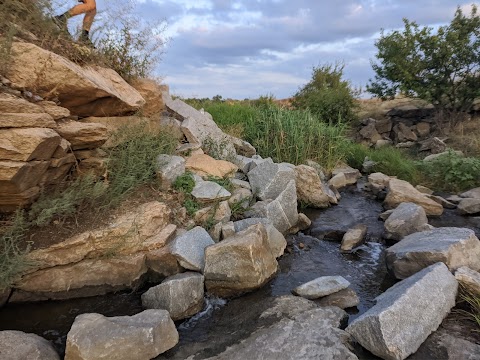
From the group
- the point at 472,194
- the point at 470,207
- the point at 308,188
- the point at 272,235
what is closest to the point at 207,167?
the point at 272,235

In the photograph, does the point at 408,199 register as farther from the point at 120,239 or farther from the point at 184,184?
the point at 120,239

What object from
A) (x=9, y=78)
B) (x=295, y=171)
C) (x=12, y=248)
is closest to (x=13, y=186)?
(x=12, y=248)

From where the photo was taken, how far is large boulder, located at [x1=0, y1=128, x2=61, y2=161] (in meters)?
3.60

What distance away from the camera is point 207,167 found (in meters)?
6.55

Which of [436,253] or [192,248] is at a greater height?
[436,253]

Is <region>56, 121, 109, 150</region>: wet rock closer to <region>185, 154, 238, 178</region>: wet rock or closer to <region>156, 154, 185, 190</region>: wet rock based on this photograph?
<region>156, 154, 185, 190</region>: wet rock

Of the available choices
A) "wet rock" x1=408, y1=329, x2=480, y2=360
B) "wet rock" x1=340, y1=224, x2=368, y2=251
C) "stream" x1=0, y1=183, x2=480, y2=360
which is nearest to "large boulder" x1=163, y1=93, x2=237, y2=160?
"stream" x1=0, y1=183, x2=480, y2=360

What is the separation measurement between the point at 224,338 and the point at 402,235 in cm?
362

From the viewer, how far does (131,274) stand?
4633 mm

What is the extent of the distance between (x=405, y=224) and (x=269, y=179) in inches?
93.3

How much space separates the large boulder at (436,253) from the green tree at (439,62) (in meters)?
11.9

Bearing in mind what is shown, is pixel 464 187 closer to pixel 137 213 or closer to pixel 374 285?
pixel 374 285

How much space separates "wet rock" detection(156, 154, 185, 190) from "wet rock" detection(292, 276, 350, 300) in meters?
2.49

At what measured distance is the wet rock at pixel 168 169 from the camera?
5.62m
